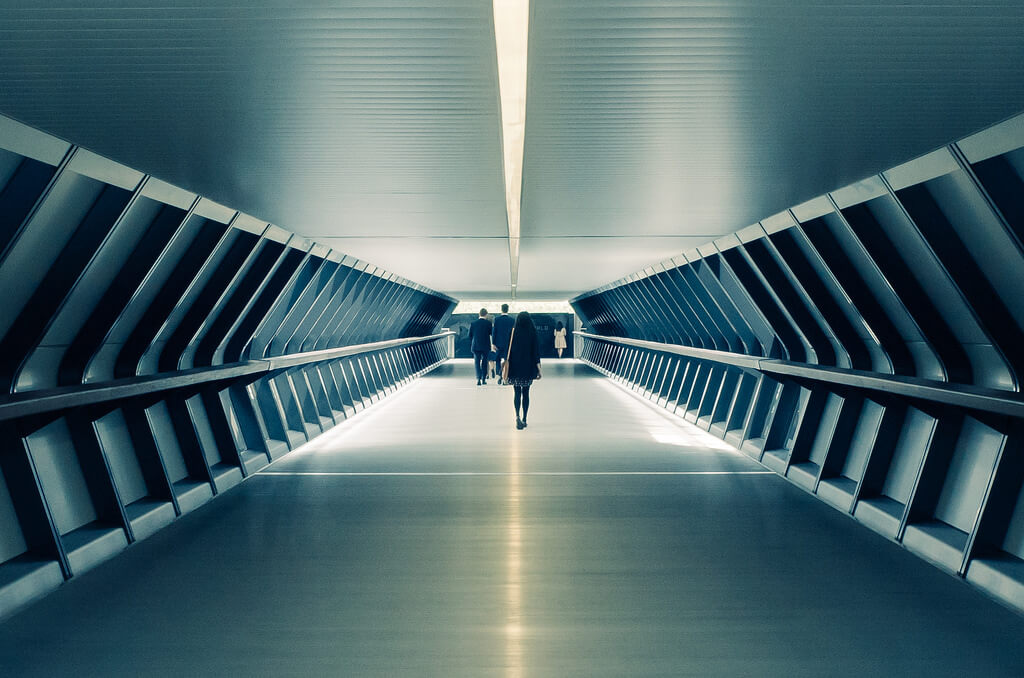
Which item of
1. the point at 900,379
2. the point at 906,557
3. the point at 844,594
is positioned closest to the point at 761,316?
the point at 900,379

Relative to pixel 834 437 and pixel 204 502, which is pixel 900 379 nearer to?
pixel 834 437

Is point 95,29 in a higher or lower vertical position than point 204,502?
higher

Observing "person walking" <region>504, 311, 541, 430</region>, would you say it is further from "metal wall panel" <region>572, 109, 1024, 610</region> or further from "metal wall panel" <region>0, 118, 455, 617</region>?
"metal wall panel" <region>0, 118, 455, 617</region>

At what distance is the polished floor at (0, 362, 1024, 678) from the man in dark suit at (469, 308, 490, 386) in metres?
11.8

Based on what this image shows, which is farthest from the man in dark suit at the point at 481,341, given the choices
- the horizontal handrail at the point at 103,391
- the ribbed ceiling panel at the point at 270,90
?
the ribbed ceiling panel at the point at 270,90

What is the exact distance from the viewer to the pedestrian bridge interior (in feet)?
10.5

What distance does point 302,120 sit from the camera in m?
4.22

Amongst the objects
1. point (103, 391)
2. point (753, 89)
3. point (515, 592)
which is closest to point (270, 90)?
point (753, 89)

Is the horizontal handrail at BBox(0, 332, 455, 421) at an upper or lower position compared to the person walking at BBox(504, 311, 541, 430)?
lower

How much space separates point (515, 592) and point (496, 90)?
2.69 metres

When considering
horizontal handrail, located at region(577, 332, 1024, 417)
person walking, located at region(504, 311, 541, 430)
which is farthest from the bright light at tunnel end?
person walking, located at region(504, 311, 541, 430)

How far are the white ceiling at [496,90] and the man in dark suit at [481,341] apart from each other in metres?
12.6

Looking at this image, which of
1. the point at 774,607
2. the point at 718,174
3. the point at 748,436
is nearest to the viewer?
the point at 774,607

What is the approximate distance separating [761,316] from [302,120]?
6.86 metres
